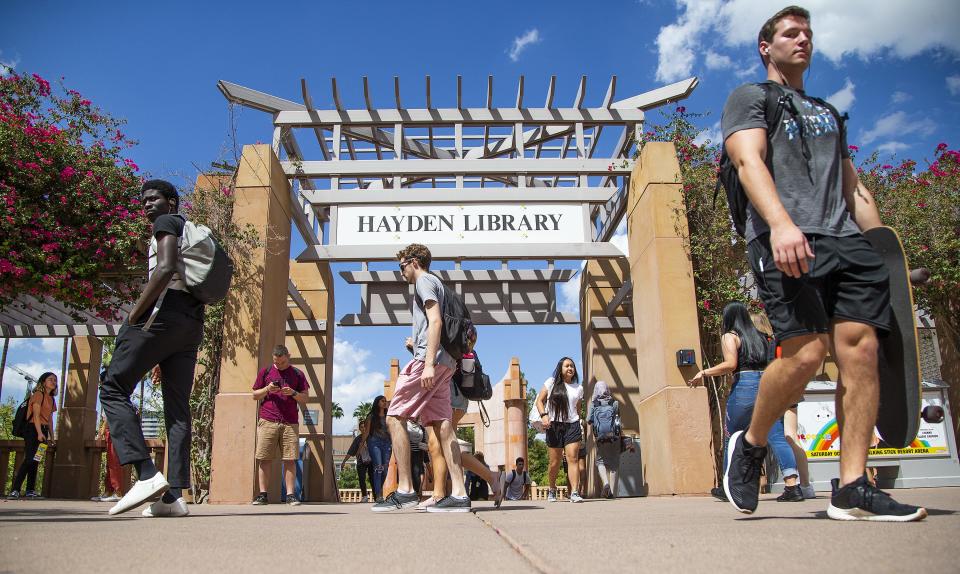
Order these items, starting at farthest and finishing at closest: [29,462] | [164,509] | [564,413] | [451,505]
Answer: [29,462], [564,413], [451,505], [164,509]

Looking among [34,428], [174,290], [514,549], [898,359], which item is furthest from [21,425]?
[898,359]

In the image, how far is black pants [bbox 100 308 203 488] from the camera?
387 centimetres

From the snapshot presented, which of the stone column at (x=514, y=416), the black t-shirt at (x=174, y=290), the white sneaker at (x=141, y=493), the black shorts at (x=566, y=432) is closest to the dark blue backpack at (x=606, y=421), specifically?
the black shorts at (x=566, y=432)

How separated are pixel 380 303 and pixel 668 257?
582cm

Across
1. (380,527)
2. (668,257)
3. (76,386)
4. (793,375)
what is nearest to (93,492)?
(76,386)

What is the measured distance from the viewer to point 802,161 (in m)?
2.92

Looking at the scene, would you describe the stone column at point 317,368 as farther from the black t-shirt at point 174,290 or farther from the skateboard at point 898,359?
the skateboard at point 898,359

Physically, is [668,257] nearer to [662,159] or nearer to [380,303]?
[662,159]

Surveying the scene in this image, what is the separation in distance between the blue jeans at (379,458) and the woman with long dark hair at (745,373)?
612cm

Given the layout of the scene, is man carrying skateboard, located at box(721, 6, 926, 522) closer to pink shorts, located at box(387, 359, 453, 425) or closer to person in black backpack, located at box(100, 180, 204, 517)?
pink shorts, located at box(387, 359, 453, 425)

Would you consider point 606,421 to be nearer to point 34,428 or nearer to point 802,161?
point 802,161

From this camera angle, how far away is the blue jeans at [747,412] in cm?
507

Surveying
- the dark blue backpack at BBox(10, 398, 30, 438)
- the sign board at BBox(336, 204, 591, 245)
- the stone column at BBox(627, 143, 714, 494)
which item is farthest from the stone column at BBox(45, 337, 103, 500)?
the stone column at BBox(627, 143, 714, 494)

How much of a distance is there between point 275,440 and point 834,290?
6390 mm
